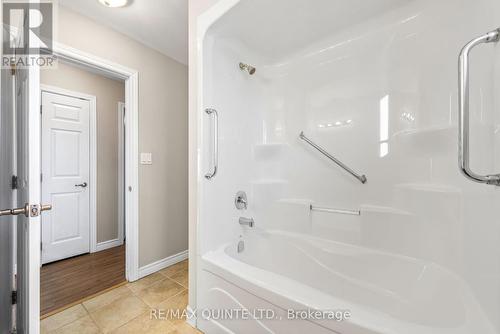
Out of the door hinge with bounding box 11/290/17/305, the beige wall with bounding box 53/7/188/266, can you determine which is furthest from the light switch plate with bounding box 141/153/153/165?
the door hinge with bounding box 11/290/17/305

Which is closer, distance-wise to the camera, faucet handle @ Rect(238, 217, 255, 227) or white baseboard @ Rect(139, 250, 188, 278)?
faucet handle @ Rect(238, 217, 255, 227)

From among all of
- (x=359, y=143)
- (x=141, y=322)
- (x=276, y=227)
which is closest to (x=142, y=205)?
(x=141, y=322)

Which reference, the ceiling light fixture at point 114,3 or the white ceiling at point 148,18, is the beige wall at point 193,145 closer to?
the white ceiling at point 148,18

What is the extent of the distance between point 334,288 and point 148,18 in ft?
9.00

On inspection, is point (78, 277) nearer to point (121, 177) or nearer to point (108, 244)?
point (108, 244)

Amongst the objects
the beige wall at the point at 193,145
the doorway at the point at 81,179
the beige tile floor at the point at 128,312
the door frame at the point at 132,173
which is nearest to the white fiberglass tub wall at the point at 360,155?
the beige wall at the point at 193,145

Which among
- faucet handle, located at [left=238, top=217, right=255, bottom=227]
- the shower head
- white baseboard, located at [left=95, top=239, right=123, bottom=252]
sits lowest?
white baseboard, located at [left=95, top=239, right=123, bottom=252]

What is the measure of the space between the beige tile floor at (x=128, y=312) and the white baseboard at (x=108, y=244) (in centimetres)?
116

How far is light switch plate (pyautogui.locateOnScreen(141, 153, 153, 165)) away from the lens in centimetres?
225

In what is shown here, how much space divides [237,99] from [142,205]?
4.83 ft

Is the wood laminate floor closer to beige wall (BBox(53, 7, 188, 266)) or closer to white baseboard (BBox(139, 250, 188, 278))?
white baseboard (BBox(139, 250, 188, 278))

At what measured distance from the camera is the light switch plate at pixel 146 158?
2252mm

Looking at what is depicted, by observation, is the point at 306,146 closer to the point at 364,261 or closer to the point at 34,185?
the point at 364,261

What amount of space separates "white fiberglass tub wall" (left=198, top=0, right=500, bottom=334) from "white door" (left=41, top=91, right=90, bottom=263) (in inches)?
84.7
